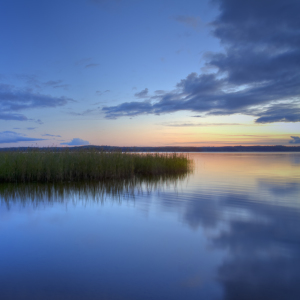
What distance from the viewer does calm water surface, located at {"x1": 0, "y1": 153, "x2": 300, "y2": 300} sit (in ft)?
8.24

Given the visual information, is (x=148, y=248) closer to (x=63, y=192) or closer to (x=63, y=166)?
(x=63, y=192)

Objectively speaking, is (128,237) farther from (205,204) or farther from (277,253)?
(205,204)

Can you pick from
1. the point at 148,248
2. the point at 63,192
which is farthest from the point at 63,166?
the point at 148,248

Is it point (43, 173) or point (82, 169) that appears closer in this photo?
point (43, 173)


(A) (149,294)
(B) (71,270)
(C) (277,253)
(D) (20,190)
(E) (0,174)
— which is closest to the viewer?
(A) (149,294)

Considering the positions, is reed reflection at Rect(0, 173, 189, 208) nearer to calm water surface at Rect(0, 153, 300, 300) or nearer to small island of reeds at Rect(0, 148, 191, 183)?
calm water surface at Rect(0, 153, 300, 300)

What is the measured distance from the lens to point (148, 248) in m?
3.60

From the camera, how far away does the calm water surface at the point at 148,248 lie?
8.24 ft

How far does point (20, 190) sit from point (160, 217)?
17.9 ft

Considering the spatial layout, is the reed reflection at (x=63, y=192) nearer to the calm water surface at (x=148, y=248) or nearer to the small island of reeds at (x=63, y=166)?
the calm water surface at (x=148, y=248)

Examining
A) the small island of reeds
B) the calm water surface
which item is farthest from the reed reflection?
the small island of reeds

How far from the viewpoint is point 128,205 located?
621 cm

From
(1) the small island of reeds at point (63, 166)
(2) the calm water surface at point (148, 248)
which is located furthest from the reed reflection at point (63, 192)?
(1) the small island of reeds at point (63, 166)

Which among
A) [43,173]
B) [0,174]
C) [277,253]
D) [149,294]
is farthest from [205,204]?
[0,174]
